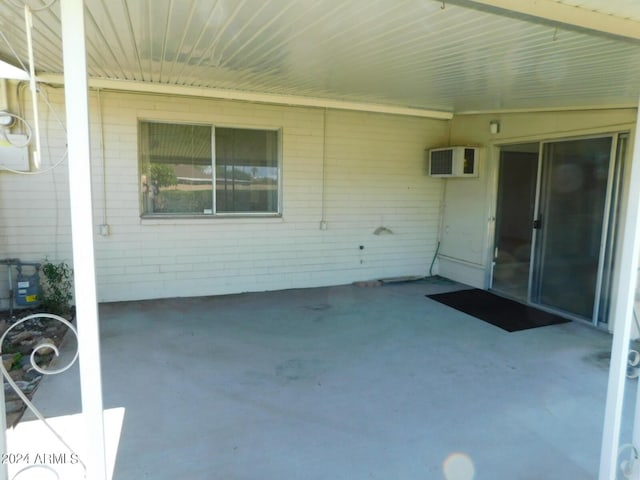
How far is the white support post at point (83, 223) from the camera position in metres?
1.08

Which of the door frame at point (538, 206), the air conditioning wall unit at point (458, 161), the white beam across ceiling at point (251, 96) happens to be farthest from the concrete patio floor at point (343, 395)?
the white beam across ceiling at point (251, 96)

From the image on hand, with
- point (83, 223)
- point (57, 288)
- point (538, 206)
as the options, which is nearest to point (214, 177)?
point (57, 288)

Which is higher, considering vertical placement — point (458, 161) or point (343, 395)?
point (458, 161)

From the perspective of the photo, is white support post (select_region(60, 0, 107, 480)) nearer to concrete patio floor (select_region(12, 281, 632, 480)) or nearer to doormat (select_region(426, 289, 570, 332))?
concrete patio floor (select_region(12, 281, 632, 480))

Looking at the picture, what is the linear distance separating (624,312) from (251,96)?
4.50m

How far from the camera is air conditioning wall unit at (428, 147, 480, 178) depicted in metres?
5.87

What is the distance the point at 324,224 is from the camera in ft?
19.4

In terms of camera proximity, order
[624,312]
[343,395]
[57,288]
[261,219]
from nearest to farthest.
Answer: [624,312] < [343,395] < [57,288] < [261,219]

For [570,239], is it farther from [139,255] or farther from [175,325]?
[139,255]

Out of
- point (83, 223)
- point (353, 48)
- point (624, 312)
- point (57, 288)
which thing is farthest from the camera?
point (57, 288)

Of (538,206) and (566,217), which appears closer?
(566,217)

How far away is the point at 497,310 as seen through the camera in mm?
5012

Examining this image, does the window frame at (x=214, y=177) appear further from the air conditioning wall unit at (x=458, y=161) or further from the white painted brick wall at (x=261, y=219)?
the air conditioning wall unit at (x=458, y=161)

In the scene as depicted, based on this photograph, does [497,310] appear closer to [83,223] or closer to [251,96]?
[251,96]
